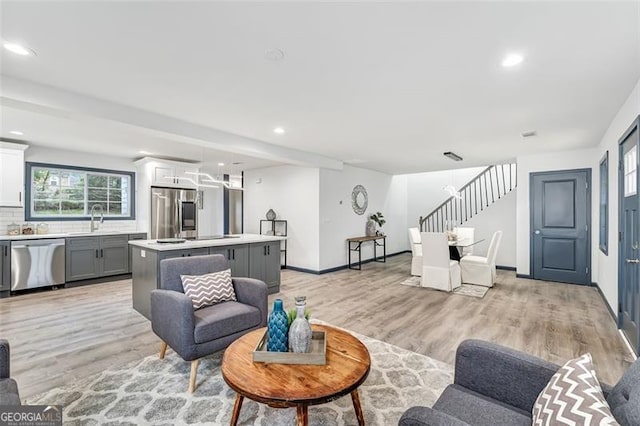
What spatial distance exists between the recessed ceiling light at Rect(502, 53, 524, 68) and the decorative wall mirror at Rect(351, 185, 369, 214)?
5039 mm

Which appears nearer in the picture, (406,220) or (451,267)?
(451,267)

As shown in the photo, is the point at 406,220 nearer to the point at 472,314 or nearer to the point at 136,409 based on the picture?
the point at 472,314

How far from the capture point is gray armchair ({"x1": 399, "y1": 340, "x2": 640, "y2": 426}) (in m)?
1.08

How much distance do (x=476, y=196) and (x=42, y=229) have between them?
383 inches

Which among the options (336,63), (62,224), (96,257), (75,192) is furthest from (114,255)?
(336,63)

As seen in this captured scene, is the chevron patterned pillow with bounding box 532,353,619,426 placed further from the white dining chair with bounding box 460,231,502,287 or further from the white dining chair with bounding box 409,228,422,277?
the white dining chair with bounding box 409,228,422,277

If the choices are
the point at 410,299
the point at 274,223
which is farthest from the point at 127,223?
the point at 410,299

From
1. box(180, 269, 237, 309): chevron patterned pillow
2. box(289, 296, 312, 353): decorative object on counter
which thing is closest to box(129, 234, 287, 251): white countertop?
box(180, 269, 237, 309): chevron patterned pillow

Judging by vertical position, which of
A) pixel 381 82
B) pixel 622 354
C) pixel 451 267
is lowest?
pixel 622 354

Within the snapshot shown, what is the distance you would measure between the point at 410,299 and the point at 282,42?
3867mm

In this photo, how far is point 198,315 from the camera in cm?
245

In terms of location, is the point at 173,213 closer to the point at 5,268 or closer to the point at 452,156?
the point at 5,268

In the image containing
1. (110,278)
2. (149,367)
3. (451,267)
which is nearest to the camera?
(149,367)

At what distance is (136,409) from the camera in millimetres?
1941
